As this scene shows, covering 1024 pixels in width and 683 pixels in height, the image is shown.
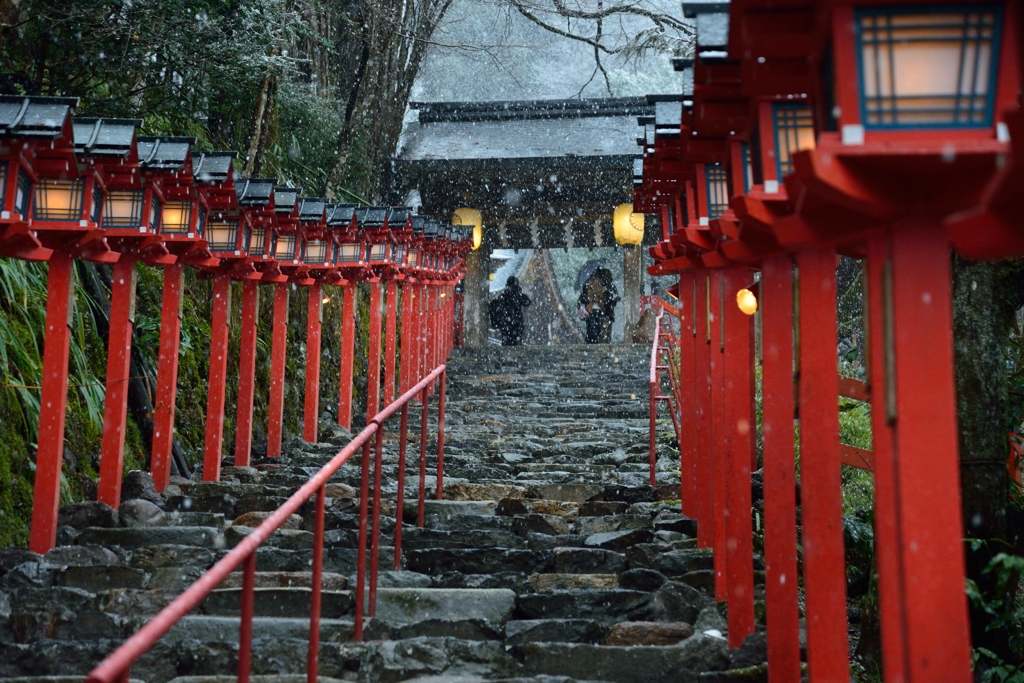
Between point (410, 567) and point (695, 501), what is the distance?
2.08 meters

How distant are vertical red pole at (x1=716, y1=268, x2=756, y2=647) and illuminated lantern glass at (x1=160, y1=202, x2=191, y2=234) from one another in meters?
4.45

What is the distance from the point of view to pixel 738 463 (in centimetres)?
496

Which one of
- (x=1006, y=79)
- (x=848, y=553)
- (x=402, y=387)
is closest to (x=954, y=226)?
(x=1006, y=79)

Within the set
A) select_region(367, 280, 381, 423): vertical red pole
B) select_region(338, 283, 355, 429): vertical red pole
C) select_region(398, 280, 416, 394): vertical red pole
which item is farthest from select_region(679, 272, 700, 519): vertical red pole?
select_region(398, 280, 416, 394): vertical red pole

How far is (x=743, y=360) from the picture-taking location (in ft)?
17.1

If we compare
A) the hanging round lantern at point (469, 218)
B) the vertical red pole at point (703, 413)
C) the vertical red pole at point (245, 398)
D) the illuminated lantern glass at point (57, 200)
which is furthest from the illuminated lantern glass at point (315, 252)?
the hanging round lantern at point (469, 218)

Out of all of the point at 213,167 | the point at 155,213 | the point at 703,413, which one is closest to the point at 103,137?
the point at 155,213

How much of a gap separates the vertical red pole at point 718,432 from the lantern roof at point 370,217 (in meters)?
7.09

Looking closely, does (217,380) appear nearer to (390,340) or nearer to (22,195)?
(22,195)

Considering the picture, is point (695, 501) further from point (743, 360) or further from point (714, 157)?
point (714, 157)

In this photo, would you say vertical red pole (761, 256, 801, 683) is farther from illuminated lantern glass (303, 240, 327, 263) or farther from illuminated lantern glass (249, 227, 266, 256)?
illuminated lantern glass (303, 240, 327, 263)

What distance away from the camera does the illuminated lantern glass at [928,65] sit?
2.40 m

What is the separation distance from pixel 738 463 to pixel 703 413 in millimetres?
1371

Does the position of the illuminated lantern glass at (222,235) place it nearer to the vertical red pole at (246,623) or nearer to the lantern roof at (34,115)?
the lantern roof at (34,115)
